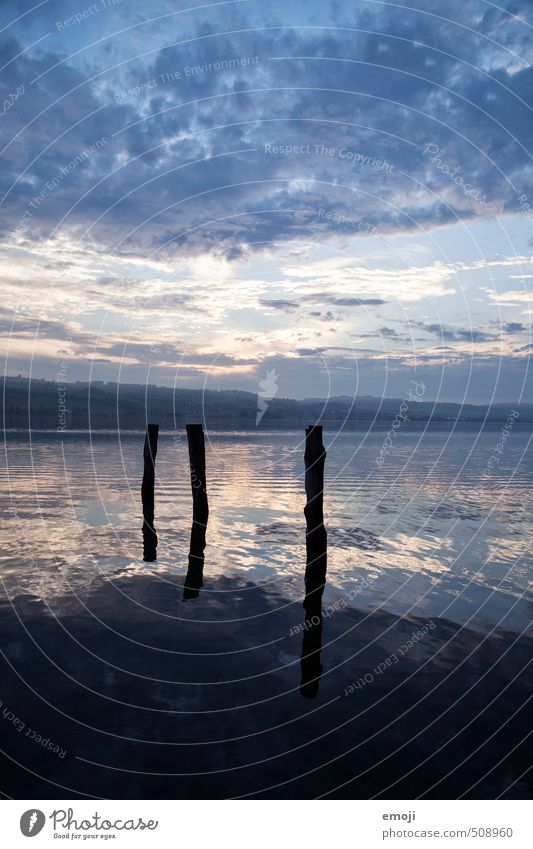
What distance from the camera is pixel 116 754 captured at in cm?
717

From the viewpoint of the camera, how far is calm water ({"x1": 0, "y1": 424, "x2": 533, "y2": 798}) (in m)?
6.96

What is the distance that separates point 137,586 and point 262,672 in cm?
549

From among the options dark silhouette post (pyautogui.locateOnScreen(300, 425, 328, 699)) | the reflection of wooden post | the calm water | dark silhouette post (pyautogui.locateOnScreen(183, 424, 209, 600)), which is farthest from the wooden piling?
the reflection of wooden post

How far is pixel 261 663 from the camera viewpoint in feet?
32.5

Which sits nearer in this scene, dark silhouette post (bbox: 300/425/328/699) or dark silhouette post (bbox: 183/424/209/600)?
dark silhouette post (bbox: 300/425/328/699)

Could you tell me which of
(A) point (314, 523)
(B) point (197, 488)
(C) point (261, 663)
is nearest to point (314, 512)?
(A) point (314, 523)

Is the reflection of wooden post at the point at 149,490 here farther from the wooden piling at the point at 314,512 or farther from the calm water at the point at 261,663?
the wooden piling at the point at 314,512

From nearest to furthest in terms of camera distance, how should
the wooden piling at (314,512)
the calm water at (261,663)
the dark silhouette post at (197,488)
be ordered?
1. the calm water at (261,663)
2. the wooden piling at (314,512)
3. the dark silhouette post at (197,488)

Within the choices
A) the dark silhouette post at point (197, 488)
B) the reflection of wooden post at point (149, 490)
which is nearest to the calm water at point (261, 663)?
the dark silhouette post at point (197, 488)

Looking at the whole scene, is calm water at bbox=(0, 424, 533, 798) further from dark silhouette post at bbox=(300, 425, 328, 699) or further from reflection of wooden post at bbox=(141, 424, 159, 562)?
reflection of wooden post at bbox=(141, 424, 159, 562)

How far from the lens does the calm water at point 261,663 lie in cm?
696

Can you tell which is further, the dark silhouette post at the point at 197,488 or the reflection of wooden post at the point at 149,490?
the reflection of wooden post at the point at 149,490

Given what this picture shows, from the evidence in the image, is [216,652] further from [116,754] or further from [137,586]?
[137,586]

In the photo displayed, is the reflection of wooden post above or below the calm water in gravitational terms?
above
